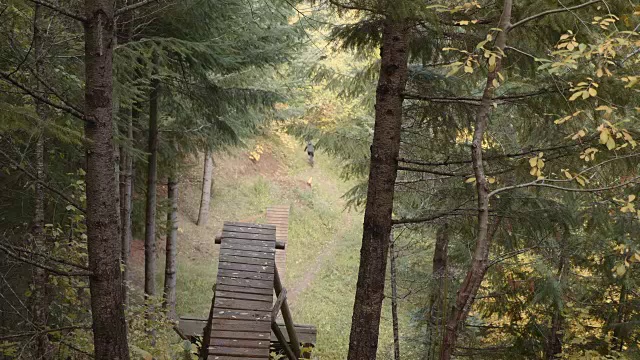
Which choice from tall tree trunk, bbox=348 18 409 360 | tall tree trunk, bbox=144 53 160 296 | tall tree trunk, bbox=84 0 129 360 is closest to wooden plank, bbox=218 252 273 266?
tall tree trunk, bbox=348 18 409 360

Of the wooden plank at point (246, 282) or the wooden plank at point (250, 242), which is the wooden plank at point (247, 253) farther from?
the wooden plank at point (246, 282)

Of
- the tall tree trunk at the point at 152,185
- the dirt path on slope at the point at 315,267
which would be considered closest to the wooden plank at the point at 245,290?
the tall tree trunk at the point at 152,185

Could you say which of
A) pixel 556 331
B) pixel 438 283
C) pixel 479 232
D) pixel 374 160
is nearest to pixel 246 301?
pixel 374 160

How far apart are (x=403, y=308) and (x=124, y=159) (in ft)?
49.2

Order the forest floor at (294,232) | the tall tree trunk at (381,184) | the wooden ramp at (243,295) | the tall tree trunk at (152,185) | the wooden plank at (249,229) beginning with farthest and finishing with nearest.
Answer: the forest floor at (294,232), the tall tree trunk at (152,185), the wooden plank at (249,229), the wooden ramp at (243,295), the tall tree trunk at (381,184)

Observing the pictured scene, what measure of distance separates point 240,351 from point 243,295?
33.7 inches

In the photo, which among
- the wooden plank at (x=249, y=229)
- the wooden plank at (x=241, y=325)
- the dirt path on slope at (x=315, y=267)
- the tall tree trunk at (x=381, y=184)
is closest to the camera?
the tall tree trunk at (x=381, y=184)

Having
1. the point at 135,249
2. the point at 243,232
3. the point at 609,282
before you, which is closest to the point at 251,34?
the point at 243,232

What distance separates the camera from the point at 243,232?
8930mm

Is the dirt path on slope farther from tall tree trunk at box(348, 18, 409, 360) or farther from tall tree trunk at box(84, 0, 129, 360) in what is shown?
tall tree trunk at box(84, 0, 129, 360)

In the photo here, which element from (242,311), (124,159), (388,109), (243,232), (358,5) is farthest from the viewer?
(124,159)

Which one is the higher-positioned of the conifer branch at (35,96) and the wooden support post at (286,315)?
the conifer branch at (35,96)

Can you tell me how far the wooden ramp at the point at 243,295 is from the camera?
779cm

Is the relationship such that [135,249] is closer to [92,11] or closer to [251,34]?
[251,34]
